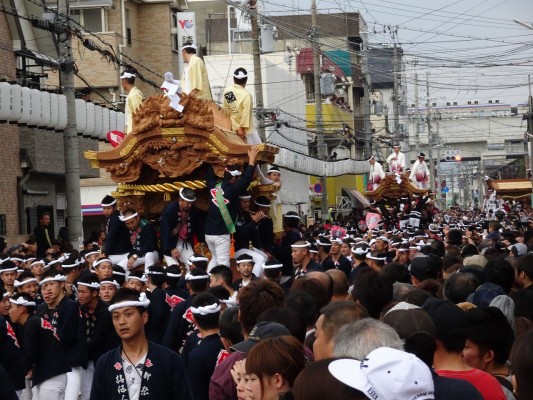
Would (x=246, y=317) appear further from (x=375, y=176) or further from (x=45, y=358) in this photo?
(x=375, y=176)

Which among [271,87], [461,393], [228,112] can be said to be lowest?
[461,393]

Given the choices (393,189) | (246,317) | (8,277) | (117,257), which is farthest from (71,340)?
(393,189)

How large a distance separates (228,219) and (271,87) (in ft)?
117

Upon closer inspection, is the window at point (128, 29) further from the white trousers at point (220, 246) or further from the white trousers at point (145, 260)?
the white trousers at point (220, 246)

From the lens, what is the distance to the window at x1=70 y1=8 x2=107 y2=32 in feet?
132

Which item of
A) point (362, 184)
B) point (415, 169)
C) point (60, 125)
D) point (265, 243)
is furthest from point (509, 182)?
point (265, 243)

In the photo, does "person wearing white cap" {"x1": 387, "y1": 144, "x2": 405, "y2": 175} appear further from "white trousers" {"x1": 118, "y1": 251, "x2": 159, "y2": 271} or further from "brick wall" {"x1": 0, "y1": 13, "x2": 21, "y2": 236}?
"white trousers" {"x1": 118, "y1": 251, "x2": 159, "y2": 271}

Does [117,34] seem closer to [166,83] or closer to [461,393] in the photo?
[166,83]

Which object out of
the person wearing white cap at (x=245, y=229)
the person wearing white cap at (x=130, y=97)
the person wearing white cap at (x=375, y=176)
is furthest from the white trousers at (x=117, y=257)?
the person wearing white cap at (x=375, y=176)

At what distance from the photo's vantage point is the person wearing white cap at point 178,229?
14305 mm

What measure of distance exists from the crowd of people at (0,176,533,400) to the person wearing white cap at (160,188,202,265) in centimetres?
2

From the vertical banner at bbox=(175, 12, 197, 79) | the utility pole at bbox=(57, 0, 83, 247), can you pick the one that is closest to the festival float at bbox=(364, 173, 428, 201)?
the utility pole at bbox=(57, 0, 83, 247)

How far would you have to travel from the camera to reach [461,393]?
17.0 feet

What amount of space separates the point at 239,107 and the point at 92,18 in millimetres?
26090
